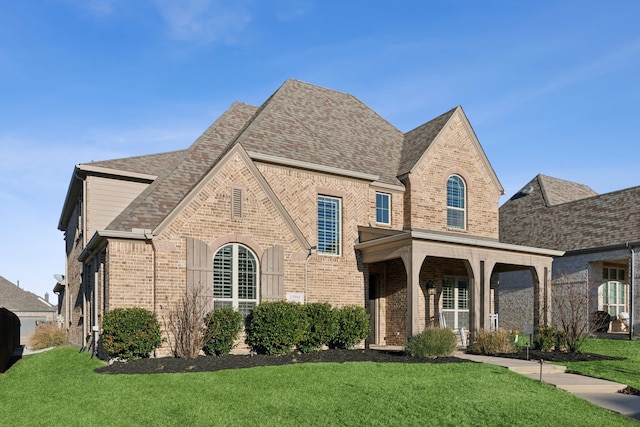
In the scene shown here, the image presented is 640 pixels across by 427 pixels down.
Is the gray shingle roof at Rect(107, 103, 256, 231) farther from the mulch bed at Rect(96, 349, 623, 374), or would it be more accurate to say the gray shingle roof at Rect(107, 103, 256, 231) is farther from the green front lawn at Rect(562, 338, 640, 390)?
the green front lawn at Rect(562, 338, 640, 390)

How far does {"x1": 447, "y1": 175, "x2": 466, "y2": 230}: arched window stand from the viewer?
21141mm

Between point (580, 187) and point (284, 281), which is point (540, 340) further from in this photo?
point (580, 187)

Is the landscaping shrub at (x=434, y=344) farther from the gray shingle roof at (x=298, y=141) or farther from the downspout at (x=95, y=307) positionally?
the downspout at (x=95, y=307)

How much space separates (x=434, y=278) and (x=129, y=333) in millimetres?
11051

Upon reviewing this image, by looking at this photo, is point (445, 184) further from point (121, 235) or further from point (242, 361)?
point (121, 235)

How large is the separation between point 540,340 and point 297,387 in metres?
9.77

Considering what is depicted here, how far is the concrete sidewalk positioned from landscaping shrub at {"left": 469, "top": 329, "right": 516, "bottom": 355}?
80 centimetres

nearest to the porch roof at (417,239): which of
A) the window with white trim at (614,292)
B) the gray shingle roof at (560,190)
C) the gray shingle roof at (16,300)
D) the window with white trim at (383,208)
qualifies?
the window with white trim at (383,208)

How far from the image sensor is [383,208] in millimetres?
20094

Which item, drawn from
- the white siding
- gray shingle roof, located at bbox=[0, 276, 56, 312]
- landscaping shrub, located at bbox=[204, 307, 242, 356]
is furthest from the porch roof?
gray shingle roof, located at bbox=[0, 276, 56, 312]

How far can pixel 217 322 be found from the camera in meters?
14.2

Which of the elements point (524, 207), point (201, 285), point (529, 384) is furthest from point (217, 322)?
point (524, 207)

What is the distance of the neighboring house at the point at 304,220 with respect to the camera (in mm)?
14789

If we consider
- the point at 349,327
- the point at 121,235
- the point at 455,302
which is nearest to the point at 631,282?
the point at 455,302
